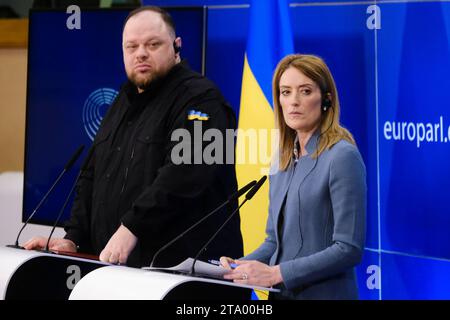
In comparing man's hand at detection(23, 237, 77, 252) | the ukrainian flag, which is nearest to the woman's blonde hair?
man's hand at detection(23, 237, 77, 252)

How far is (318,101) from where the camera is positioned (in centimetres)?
309

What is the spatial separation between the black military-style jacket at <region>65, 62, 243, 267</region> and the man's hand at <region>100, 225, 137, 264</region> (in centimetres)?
3

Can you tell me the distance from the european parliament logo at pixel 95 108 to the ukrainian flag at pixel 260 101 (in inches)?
39.5

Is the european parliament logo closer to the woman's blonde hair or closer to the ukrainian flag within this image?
the ukrainian flag

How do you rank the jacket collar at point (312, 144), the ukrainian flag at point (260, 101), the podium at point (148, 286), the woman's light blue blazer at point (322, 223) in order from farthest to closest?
1. the ukrainian flag at point (260, 101)
2. the jacket collar at point (312, 144)
3. the woman's light blue blazer at point (322, 223)
4. the podium at point (148, 286)

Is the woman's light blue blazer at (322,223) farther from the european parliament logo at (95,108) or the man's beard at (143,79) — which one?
the european parliament logo at (95,108)

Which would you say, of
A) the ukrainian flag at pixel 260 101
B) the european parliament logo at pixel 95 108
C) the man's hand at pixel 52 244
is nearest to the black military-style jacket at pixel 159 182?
the man's hand at pixel 52 244

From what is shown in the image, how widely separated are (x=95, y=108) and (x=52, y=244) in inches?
76.0

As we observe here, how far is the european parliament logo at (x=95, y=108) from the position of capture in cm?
541

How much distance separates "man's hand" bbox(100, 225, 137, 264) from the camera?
10.9ft

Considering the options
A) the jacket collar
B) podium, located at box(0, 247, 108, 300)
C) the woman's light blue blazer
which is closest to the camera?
the woman's light blue blazer

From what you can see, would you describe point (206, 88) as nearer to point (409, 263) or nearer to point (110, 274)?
point (110, 274)

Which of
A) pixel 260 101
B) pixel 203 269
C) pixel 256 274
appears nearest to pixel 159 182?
pixel 203 269

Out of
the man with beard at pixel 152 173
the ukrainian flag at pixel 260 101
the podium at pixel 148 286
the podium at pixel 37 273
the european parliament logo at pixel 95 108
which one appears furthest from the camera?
the european parliament logo at pixel 95 108
